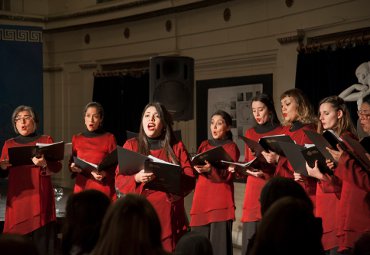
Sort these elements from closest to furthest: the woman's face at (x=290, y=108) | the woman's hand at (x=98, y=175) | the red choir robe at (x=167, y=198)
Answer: the red choir robe at (x=167, y=198) → the woman's face at (x=290, y=108) → the woman's hand at (x=98, y=175)

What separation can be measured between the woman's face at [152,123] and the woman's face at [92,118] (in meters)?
1.04

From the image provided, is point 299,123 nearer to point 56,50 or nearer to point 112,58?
point 112,58

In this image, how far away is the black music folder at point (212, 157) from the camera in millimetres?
4320

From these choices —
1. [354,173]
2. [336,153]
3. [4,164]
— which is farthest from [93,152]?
[354,173]

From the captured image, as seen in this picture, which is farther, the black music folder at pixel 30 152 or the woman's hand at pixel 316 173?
the black music folder at pixel 30 152

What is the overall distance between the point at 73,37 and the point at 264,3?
373 centimetres

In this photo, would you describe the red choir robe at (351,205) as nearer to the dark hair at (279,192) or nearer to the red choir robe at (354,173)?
the red choir robe at (354,173)

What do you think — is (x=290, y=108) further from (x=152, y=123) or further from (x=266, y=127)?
(x=152, y=123)

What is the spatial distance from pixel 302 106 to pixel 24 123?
6.49 ft

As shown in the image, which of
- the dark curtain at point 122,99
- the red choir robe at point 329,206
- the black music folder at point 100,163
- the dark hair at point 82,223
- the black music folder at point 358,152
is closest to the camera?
the dark hair at point 82,223

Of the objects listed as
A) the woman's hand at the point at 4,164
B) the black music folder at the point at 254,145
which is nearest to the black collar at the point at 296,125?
the black music folder at the point at 254,145

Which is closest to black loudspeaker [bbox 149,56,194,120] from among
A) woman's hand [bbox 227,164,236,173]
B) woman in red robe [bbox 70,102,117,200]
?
woman in red robe [bbox 70,102,117,200]

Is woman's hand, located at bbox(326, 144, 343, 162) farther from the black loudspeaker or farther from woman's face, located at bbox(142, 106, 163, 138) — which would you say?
the black loudspeaker

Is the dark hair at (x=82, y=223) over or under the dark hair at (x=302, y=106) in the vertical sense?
under
